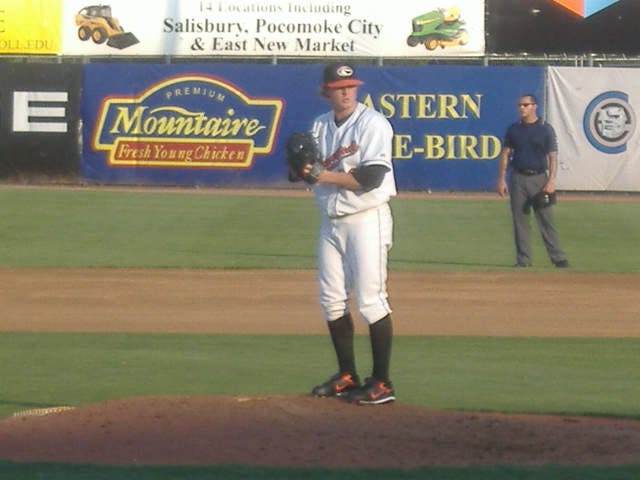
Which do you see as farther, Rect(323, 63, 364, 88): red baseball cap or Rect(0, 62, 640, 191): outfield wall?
Rect(0, 62, 640, 191): outfield wall

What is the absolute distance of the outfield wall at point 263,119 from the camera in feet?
89.1

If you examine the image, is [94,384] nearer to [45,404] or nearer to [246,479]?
[45,404]

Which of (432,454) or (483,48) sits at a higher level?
(483,48)

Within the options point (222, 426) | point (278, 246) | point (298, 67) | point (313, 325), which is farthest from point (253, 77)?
point (222, 426)

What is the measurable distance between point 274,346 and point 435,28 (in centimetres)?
2430

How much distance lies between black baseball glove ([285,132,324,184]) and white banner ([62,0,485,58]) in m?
26.0

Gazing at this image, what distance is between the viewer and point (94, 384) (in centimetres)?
868

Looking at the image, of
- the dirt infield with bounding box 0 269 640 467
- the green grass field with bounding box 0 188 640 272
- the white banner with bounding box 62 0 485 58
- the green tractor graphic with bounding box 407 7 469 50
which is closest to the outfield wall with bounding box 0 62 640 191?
the green grass field with bounding box 0 188 640 272

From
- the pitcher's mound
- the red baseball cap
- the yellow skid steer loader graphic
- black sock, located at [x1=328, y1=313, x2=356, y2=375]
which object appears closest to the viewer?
the pitcher's mound

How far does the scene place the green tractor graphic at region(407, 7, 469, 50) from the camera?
33625 millimetres

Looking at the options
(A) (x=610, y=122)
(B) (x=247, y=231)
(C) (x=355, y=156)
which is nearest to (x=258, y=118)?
(A) (x=610, y=122)

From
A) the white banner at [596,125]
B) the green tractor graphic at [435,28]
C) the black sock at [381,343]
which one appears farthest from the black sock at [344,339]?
the green tractor graphic at [435,28]

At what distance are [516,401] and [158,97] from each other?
2085 centimetres

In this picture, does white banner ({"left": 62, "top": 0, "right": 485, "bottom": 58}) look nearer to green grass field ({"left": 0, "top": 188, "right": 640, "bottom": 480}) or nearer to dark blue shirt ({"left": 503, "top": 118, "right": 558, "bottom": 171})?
green grass field ({"left": 0, "top": 188, "right": 640, "bottom": 480})
